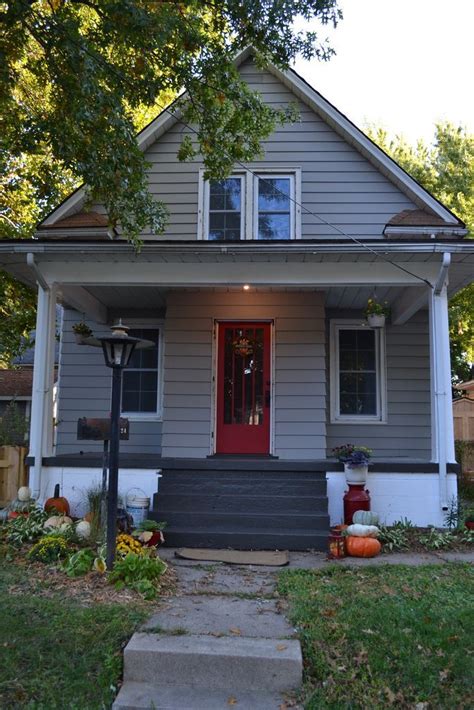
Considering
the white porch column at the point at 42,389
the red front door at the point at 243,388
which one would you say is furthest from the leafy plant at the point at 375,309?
the white porch column at the point at 42,389

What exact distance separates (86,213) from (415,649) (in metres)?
7.86

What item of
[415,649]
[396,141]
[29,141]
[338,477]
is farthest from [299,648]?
[396,141]

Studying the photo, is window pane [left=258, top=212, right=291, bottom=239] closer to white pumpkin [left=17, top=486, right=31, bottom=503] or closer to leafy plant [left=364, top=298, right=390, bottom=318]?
leafy plant [left=364, top=298, right=390, bottom=318]

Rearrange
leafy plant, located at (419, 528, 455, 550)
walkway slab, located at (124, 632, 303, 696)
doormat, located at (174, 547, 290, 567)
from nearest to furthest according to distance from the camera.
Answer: walkway slab, located at (124, 632, 303, 696), doormat, located at (174, 547, 290, 567), leafy plant, located at (419, 528, 455, 550)

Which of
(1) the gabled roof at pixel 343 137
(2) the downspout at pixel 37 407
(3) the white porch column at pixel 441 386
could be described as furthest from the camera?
(1) the gabled roof at pixel 343 137

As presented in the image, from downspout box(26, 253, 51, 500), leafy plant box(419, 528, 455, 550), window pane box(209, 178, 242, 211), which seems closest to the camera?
leafy plant box(419, 528, 455, 550)

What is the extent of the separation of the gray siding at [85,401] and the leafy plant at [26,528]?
105 inches

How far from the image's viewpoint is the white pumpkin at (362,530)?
606cm

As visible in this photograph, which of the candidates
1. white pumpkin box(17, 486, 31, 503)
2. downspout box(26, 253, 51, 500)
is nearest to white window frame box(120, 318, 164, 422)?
downspout box(26, 253, 51, 500)

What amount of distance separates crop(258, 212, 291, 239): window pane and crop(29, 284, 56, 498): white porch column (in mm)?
3567

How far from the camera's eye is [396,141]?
21375 millimetres

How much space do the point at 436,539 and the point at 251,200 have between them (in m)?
5.83

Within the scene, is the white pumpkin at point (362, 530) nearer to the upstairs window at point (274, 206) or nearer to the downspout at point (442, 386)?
the downspout at point (442, 386)

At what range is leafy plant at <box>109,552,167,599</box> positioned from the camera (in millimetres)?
4641
